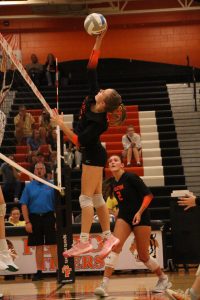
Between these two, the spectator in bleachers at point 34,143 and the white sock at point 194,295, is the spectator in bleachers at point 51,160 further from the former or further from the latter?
the white sock at point 194,295

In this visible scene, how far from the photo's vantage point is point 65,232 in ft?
37.3

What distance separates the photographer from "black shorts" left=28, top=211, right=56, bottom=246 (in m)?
12.4

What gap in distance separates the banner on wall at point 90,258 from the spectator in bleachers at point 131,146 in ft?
17.1

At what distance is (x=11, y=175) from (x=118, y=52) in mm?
9144

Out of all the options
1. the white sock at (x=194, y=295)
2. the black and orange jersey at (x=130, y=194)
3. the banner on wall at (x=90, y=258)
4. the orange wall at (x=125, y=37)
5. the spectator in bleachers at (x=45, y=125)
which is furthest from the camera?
the orange wall at (x=125, y=37)

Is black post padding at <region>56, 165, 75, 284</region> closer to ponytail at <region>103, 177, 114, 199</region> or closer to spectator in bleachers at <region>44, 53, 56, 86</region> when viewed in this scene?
ponytail at <region>103, 177, 114, 199</region>

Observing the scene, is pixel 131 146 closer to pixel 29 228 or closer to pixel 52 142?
pixel 52 142

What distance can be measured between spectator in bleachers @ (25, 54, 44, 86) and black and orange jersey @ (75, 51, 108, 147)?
14372mm

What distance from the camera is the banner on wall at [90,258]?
12977 millimetres

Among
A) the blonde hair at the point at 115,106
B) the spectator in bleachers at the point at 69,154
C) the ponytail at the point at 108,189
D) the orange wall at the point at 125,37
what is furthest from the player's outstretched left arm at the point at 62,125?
the orange wall at the point at 125,37

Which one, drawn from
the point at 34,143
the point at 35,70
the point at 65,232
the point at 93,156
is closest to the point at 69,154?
the point at 34,143

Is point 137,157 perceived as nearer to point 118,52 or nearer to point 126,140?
point 126,140

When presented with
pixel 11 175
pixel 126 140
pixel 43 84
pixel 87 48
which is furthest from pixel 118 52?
pixel 11 175

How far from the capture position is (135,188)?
959 centimetres
